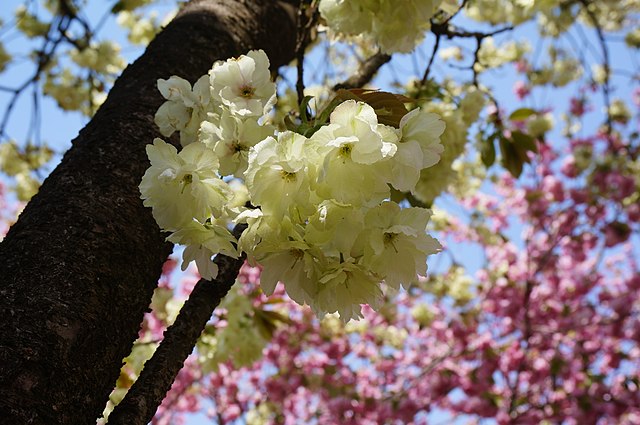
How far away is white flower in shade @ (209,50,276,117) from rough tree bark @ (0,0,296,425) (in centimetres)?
24

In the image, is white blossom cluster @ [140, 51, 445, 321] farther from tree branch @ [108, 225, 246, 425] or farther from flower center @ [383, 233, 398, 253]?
tree branch @ [108, 225, 246, 425]

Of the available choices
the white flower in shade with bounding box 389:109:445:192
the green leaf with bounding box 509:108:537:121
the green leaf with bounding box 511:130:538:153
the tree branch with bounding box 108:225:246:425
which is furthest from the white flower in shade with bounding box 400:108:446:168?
the green leaf with bounding box 509:108:537:121

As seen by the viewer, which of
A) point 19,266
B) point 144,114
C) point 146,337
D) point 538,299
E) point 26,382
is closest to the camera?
point 26,382

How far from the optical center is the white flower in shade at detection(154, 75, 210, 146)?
0.75 metres

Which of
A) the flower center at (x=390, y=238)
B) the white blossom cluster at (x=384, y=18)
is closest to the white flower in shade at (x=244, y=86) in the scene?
the flower center at (x=390, y=238)

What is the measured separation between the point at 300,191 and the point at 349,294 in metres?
0.17

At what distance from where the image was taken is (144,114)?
0.99 metres

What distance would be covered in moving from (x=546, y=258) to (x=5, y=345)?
15.5 ft

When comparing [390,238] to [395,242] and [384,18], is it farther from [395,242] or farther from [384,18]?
[384,18]

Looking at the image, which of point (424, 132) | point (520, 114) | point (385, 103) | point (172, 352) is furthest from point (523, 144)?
point (172, 352)

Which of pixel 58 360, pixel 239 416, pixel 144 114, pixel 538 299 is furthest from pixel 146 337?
pixel 538 299

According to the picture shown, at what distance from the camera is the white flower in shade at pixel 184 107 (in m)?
0.75

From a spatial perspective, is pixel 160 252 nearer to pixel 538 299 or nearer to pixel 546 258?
pixel 546 258

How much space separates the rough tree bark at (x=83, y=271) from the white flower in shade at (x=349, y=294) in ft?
0.88
